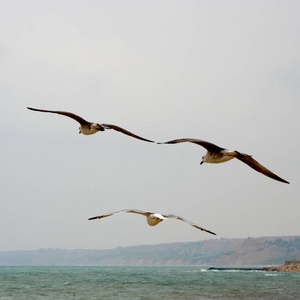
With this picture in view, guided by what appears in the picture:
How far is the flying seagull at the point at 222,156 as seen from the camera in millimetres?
12300

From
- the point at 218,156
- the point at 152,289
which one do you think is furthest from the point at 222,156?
the point at 152,289

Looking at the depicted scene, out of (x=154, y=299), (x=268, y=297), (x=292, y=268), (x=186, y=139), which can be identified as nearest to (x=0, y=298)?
(x=154, y=299)

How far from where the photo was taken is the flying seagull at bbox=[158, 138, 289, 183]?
40.4 feet

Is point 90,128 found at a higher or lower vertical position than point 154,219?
higher

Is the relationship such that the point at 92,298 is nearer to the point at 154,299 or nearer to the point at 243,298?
the point at 154,299

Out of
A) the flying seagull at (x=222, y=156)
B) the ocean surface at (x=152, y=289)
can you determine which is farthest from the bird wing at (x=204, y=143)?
the ocean surface at (x=152, y=289)

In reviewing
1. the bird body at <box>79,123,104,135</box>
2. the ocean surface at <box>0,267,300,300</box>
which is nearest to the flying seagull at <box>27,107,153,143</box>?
the bird body at <box>79,123,104,135</box>

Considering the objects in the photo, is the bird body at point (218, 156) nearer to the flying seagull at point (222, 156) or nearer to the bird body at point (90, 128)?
the flying seagull at point (222, 156)

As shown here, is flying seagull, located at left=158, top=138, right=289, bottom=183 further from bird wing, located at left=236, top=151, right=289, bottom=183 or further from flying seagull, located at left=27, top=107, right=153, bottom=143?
flying seagull, located at left=27, top=107, right=153, bottom=143

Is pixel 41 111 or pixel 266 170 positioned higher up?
pixel 41 111

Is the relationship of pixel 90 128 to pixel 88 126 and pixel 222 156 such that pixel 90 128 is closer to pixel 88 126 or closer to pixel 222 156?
pixel 88 126

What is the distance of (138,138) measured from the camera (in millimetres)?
13641

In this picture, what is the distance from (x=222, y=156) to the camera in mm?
13516

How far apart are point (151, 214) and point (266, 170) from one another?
377cm
